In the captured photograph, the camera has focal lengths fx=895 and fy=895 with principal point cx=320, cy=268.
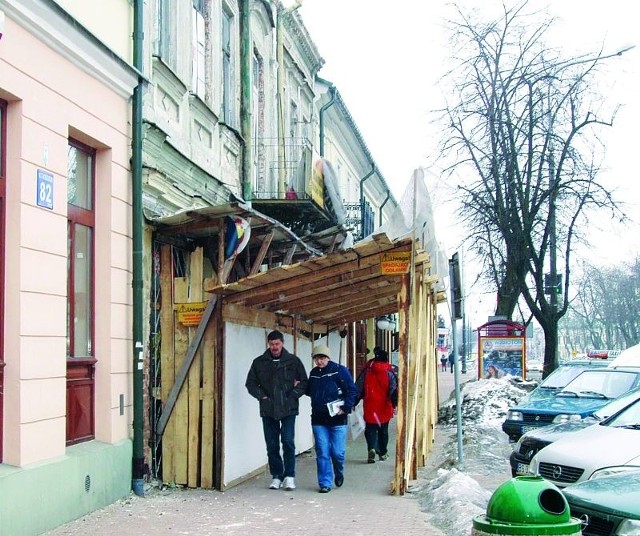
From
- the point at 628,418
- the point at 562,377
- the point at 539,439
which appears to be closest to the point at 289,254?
the point at 539,439

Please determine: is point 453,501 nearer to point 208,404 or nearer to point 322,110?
point 208,404

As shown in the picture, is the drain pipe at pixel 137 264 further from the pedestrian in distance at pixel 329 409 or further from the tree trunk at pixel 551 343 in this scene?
the tree trunk at pixel 551 343

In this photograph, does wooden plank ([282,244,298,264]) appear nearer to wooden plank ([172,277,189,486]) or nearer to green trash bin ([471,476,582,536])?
wooden plank ([172,277,189,486])

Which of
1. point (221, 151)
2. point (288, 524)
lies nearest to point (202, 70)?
point (221, 151)

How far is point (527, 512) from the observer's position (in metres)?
4.05

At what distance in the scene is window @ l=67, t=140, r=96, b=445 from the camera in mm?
8188

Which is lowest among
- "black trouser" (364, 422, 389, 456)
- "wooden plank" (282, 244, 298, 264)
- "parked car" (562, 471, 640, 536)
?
"black trouser" (364, 422, 389, 456)

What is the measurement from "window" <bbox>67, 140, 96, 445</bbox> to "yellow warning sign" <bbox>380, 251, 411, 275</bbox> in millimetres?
2993

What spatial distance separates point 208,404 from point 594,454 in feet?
12.9

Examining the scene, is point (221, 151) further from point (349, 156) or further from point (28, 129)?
point (349, 156)

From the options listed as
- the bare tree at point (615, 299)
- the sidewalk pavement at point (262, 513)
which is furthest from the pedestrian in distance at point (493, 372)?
the bare tree at point (615, 299)

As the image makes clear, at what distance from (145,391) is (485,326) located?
15.7m

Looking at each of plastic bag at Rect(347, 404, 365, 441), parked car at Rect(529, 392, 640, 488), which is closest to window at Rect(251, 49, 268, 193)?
plastic bag at Rect(347, 404, 365, 441)

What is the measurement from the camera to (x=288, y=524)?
7.79m
